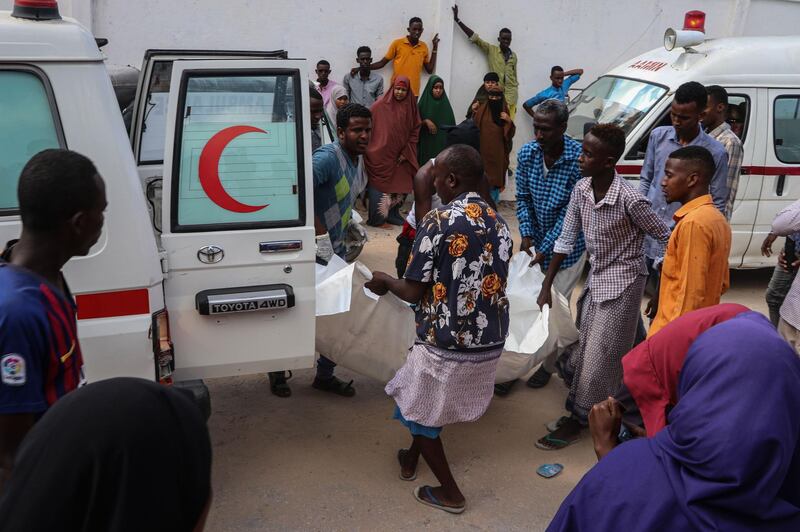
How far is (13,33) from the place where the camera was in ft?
8.79

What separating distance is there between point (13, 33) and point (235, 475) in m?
2.17

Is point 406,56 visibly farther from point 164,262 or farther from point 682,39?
point 164,262

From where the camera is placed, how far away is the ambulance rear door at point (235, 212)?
3.11 meters

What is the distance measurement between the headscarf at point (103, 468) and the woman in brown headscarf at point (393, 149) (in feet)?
24.3

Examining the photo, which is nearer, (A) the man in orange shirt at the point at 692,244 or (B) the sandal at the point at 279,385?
(A) the man in orange shirt at the point at 692,244

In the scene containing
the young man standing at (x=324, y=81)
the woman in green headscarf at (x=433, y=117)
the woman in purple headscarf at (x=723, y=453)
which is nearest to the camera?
the woman in purple headscarf at (x=723, y=453)

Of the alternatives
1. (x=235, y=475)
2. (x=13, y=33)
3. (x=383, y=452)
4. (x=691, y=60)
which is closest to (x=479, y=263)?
(x=383, y=452)

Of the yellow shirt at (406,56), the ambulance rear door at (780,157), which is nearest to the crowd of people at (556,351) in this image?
the ambulance rear door at (780,157)

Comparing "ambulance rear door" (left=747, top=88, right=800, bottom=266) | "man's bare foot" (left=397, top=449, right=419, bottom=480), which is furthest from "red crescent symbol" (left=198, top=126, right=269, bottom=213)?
"ambulance rear door" (left=747, top=88, right=800, bottom=266)

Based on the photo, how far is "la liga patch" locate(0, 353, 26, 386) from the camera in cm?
187

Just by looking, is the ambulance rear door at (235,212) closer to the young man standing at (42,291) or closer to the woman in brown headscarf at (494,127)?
the young man standing at (42,291)

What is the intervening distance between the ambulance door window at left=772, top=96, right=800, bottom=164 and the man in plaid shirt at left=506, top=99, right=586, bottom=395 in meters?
2.92

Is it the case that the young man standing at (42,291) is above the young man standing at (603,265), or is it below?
above

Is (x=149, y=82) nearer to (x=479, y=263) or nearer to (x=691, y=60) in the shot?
(x=479, y=263)
